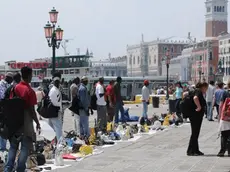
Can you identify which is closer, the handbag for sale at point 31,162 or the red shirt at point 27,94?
the red shirt at point 27,94

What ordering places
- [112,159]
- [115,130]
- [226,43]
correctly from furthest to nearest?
[226,43] → [115,130] → [112,159]

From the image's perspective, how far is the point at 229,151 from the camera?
38.0 feet

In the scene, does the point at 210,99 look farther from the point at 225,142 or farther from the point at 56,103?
the point at 56,103

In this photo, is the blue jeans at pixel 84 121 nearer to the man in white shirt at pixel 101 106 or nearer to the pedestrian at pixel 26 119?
the man in white shirt at pixel 101 106

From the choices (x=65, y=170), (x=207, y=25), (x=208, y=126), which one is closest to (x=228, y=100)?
(x=65, y=170)

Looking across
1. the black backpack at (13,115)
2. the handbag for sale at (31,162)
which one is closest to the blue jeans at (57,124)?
the handbag for sale at (31,162)

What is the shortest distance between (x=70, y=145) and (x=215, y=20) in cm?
18361

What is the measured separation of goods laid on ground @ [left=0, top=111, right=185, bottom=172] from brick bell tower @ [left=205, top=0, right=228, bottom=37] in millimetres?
170861

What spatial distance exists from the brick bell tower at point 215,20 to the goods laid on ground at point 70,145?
561 feet

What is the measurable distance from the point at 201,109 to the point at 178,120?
7990 mm

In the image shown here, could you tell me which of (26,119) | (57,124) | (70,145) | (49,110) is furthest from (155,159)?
(26,119)

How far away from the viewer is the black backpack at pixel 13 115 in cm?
836

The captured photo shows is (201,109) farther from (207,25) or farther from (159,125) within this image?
(207,25)

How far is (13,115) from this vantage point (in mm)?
8398
